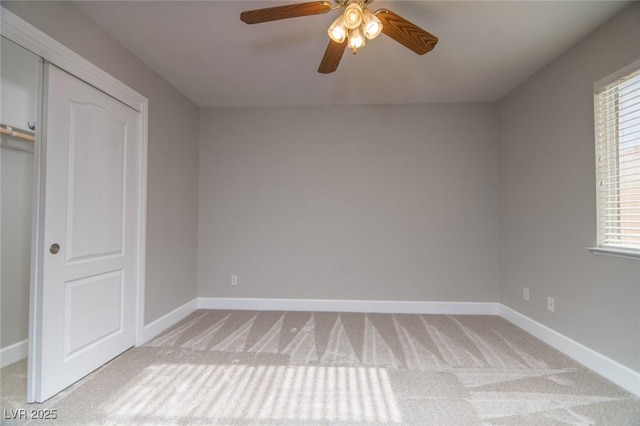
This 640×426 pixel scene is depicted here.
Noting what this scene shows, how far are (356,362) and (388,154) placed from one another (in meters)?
2.37

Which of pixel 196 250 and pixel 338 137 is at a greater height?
pixel 338 137

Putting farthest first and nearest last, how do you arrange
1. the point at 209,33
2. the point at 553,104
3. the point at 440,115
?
the point at 440,115 → the point at 553,104 → the point at 209,33

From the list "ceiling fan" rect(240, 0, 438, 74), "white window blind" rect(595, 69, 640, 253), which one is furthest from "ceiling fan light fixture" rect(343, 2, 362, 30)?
"white window blind" rect(595, 69, 640, 253)

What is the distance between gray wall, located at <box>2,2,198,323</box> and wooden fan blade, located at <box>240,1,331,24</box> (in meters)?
1.32

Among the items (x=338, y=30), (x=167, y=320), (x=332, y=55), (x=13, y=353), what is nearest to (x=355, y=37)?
(x=338, y=30)

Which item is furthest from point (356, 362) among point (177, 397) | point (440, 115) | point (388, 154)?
point (440, 115)

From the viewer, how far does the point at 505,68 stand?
2650 millimetres

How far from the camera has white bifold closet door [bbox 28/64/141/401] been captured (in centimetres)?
176

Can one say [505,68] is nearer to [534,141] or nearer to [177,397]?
[534,141]

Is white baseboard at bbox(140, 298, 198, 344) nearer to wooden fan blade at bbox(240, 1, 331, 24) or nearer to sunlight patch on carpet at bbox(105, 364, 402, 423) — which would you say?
sunlight patch on carpet at bbox(105, 364, 402, 423)

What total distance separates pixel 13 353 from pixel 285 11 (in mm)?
3195

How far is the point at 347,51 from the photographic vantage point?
2.36 m

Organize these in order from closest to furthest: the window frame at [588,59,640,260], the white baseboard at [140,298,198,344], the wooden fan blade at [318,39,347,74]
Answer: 1. the wooden fan blade at [318,39,347,74]
2. the window frame at [588,59,640,260]
3. the white baseboard at [140,298,198,344]

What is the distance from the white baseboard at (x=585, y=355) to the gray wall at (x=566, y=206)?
47mm
